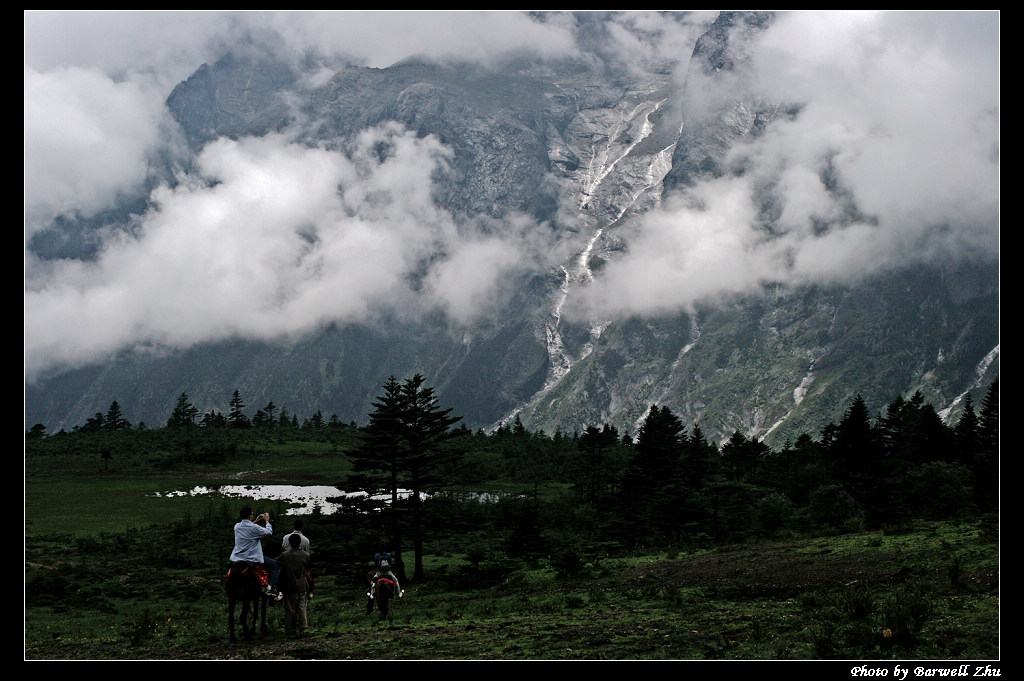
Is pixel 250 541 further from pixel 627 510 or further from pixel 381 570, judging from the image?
pixel 627 510

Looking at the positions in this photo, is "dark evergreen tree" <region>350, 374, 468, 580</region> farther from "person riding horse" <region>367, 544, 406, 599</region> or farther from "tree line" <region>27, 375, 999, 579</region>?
"person riding horse" <region>367, 544, 406, 599</region>

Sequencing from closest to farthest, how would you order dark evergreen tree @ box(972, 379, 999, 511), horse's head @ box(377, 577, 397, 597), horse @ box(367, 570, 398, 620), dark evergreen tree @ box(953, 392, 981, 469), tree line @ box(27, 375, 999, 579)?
horse @ box(367, 570, 398, 620), horse's head @ box(377, 577, 397, 597), tree line @ box(27, 375, 999, 579), dark evergreen tree @ box(972, 379, 999, 511), dark evergreen tree @ box(953, 392, 981, 469)

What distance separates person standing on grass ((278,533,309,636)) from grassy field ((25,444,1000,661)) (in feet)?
1.96

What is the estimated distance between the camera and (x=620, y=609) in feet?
71.8

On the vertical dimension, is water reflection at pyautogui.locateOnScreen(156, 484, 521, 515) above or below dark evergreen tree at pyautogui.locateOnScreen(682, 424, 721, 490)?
below

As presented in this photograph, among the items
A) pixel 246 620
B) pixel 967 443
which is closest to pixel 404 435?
pixel 246 620

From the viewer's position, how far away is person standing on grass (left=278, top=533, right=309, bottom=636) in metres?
20.0

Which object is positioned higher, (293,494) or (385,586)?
(385,586)

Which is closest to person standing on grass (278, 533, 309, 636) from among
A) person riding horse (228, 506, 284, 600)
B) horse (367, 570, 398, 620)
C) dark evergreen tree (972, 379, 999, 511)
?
person riding horse (228, 506, 284, 600)

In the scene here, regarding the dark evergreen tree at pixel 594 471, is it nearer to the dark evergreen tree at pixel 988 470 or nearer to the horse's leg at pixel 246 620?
the dark evergreen tree at pixel 988 470

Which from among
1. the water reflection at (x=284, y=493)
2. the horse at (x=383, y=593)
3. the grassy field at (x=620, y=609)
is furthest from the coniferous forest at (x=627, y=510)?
the water reflection at (x=284, y=493)

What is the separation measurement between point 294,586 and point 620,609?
884 cm

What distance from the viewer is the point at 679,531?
5191cm
